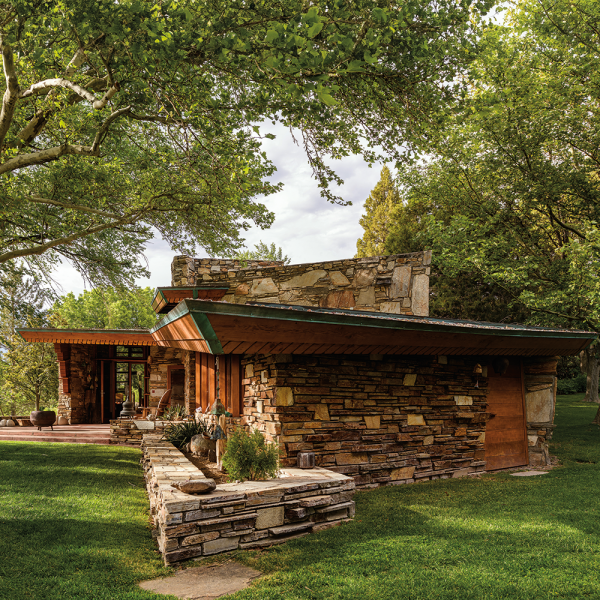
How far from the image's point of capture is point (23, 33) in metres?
6.41

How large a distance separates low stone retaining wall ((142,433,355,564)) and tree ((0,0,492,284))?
3.94 metres

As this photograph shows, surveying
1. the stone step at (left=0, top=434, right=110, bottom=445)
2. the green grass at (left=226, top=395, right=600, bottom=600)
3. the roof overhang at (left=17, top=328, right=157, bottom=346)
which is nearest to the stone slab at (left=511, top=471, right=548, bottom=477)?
the green grass at (left=226, top=395, right=600, bottom=600)

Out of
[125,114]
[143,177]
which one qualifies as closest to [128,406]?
[143,177]

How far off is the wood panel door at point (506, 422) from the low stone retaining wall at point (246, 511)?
168 inches

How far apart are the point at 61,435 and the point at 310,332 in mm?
10142

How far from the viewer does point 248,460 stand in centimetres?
508

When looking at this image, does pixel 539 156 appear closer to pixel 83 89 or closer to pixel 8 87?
pixel 83 89

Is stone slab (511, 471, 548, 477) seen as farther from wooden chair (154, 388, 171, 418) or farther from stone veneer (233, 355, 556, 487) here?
wooden chair (154, 388, 171, 418)

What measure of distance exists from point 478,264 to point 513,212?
3.07m

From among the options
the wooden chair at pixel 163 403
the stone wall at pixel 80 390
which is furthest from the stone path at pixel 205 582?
the stone wall at pixel 80 390

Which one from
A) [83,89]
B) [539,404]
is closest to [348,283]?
[539,404]

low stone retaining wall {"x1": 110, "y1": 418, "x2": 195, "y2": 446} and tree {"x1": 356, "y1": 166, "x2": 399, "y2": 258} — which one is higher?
tree {"x1": 356, "y1": 166, "x2": 399, "y2": 258}

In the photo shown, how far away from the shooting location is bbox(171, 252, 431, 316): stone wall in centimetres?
1006

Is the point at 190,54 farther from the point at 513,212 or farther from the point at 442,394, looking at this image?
the point at 513,212
